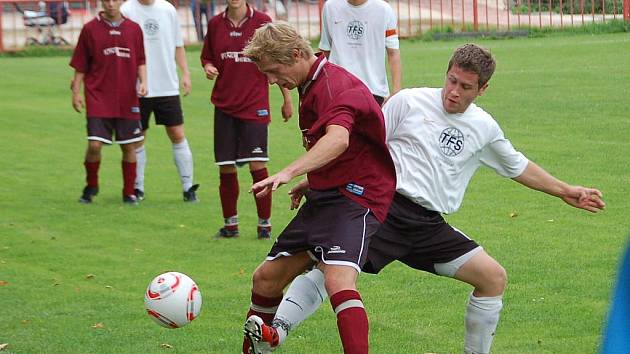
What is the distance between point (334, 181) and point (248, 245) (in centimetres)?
410

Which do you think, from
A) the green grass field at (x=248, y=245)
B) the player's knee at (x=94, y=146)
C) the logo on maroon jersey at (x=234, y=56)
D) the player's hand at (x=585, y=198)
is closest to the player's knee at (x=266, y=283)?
the green grass field at (x=248, y=245)

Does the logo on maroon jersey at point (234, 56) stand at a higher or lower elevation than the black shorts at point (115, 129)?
higher

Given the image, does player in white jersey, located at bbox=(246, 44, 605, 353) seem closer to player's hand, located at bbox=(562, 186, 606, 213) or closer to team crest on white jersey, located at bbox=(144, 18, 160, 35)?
player's hand, located at bbox=(562, 186, 606, 213)

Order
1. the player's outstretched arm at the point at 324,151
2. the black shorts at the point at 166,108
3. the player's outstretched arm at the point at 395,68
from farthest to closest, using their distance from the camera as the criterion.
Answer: the black shorts at the point at 166,108
the player's outstretched arm at the point at 395,68
the player's outstretched arm at the point at 324,151

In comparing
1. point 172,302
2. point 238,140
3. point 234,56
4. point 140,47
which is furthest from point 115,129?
point 172,302

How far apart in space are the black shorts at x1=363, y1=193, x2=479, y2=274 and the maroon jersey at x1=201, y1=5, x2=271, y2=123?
425 cm

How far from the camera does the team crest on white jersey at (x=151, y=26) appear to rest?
12219 mm

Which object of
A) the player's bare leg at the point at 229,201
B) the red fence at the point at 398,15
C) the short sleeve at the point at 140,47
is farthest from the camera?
the red fence at the point at 398,15

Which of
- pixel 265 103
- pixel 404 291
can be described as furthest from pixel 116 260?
pixel 404 291

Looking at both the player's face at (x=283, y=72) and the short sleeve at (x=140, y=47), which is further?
the short sleeve at (x=140, y=47)

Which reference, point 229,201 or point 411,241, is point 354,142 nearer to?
point 411,241

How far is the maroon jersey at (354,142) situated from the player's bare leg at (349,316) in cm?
42

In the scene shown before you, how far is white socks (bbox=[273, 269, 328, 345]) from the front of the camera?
5.88 metres

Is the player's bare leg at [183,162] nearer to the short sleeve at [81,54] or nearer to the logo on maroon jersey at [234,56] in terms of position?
the short sleeve at [81,54]
